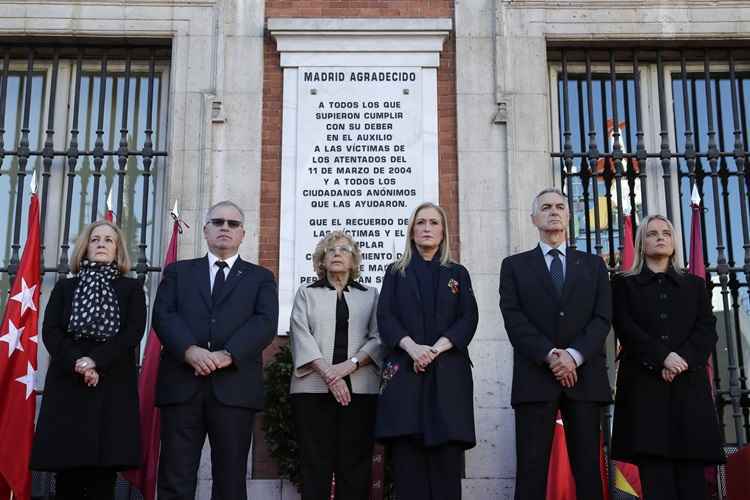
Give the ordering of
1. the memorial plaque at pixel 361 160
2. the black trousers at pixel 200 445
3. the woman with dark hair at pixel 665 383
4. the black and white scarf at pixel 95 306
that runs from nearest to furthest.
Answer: the black trousers at pixel 200 445
the woman with dark hair at pixel 665 383
the black and white scarf at pixel 95 306
the memorial plaque at pixel 361 160

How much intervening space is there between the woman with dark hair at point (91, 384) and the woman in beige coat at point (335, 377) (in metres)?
0.98

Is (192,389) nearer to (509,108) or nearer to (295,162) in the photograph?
(295,162)

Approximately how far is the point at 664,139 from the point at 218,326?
4.47m

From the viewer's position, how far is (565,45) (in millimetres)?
8680

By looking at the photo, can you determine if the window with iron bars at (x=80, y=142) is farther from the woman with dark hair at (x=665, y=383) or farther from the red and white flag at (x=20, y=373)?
the woman with dark hair at (x=665, y=383)

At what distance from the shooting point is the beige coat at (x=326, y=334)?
6059 millimetres

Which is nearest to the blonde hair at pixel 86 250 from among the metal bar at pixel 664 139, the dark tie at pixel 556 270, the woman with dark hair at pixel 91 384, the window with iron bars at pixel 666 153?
the woman with dark hair at pixel 91 384

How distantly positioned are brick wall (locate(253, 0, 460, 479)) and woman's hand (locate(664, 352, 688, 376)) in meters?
2.48

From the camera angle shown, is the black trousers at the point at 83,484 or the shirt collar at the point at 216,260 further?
the shirt collar at the point at 216,260

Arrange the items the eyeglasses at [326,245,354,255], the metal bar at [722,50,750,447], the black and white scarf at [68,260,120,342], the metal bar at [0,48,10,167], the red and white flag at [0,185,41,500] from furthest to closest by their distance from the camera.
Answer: the metal bar at [0,48,10,167]
the metal bar at [722,50,750,447]
the red and white flag at [0,185,41,500]
the eyeglasses at [326,245,354,255]
the black and white scarf at [68,260,120,342]

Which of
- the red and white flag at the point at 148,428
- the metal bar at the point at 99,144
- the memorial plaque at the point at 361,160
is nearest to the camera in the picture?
the red and white flag at the point at 148,428

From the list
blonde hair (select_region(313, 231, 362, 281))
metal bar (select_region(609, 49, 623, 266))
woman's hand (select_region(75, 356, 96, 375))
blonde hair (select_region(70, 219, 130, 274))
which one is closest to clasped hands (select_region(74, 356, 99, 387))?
woman's hand (select_region(75, 356, 96, 375))

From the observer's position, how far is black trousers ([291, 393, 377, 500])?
19.4 ft

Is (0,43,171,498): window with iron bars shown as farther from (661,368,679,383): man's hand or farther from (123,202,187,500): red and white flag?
(661,368,679,383): man's hand
